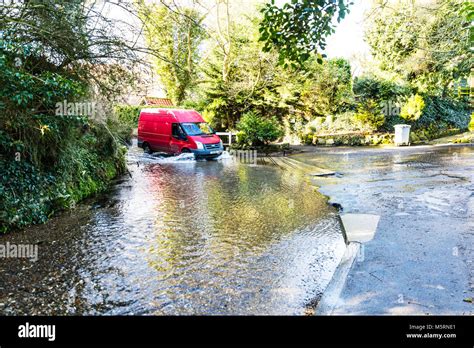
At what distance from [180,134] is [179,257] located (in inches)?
485

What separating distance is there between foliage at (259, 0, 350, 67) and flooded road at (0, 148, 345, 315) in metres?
2.87

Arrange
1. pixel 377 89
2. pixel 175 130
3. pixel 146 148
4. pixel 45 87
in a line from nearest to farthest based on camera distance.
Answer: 1. pixel 45 87
2. pixel 175 130
3. pixel 146 148
4. pixel 377 89

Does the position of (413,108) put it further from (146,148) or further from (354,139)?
(146,148)

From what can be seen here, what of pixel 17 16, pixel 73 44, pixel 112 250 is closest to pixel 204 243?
pixel 112 250

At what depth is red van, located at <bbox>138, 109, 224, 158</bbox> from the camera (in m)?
16.8

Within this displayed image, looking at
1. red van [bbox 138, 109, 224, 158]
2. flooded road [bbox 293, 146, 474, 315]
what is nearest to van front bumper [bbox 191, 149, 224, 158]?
red van [bbox 138, 109, 224, 158]

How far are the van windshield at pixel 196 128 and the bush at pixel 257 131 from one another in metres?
3.15

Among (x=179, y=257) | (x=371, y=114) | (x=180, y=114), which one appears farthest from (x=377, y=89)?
(x=179, y=257)

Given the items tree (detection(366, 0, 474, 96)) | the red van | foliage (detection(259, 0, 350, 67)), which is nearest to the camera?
→ foliage (detection(259, 0, 350, 67))

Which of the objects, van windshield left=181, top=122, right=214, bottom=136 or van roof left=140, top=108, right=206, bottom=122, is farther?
van roof left=140, top=108, right=206, bottom=122

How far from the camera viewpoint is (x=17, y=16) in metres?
6.82

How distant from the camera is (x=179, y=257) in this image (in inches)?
205

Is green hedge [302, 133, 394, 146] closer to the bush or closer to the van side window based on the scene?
the bush

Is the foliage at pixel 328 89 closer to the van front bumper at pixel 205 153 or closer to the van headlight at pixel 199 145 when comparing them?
the van front bumper at pixel 205 153
